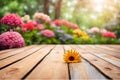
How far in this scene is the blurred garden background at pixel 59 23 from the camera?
20.5 feet

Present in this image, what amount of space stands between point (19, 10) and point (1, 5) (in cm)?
122

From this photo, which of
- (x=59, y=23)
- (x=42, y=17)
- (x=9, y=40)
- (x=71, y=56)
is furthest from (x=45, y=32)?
(x=71, y=56)

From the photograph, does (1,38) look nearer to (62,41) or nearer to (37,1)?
(62,41)

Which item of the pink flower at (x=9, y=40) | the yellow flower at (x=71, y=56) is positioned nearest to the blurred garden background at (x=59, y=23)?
the pink flower at (x=9, y=40)

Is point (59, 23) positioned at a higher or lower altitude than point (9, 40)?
higher

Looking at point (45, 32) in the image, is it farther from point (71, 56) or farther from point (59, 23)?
point (71, 56)

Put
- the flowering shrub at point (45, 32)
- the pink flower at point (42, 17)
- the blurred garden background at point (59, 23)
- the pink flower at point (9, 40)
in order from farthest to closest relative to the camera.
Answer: the pink flower at point (42, 17)
the flowering shrub at point (45, 32)
the blurred garden background at point (59, 23)
the pink flower at point (9, 40)

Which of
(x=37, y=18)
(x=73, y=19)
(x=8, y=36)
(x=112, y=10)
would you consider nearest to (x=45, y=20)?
(x=37, y=18)

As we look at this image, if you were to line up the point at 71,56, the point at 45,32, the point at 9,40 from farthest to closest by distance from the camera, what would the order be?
the point at 45,32, the point at 9,40, the point at 71,56

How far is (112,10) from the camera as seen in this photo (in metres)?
21.3

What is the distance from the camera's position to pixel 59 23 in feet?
34.0

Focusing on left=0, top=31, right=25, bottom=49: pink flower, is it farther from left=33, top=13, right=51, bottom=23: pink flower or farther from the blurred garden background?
left=33, top=13, right=51, bottom=23: pink flower

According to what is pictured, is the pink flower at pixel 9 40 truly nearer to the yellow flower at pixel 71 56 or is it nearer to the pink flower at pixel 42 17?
the yellow flower at pixel 71 56

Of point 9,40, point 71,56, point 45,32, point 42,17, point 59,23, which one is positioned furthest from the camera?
point 59,23
